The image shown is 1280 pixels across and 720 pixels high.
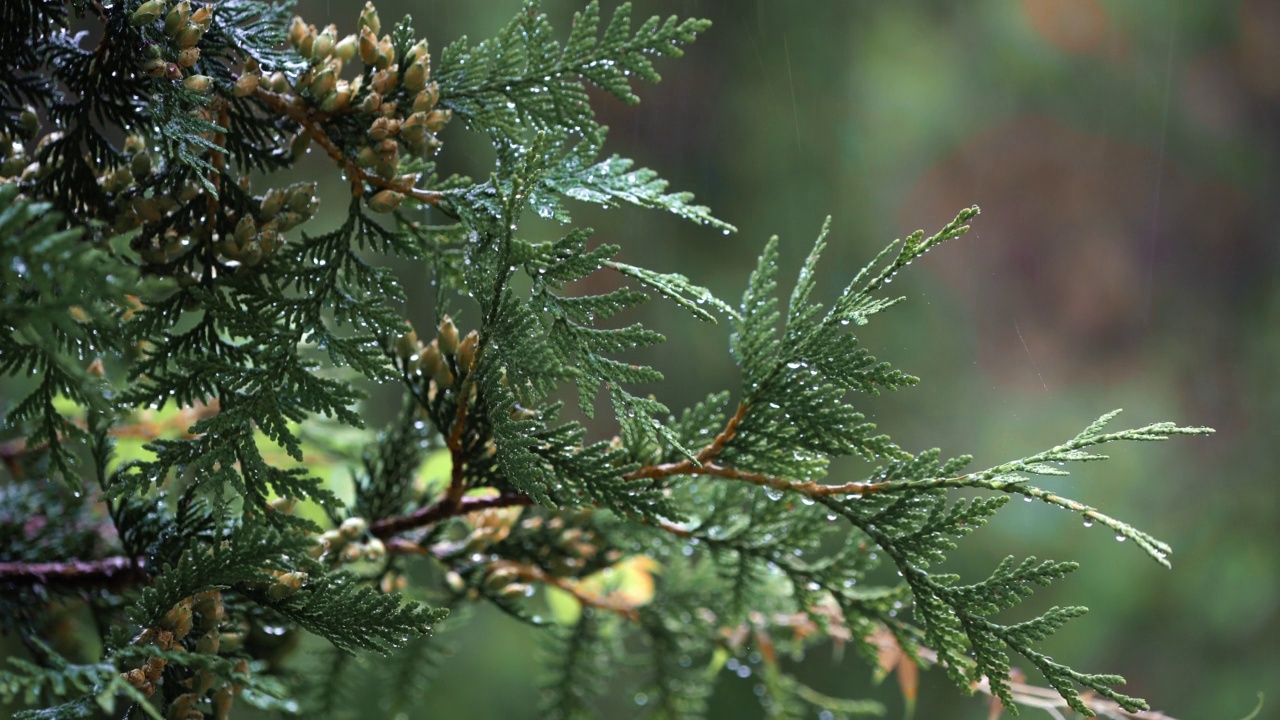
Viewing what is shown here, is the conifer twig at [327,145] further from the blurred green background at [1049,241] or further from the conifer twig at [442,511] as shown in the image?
the blurred green background at [1049,241]

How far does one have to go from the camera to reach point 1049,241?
1.63 meters

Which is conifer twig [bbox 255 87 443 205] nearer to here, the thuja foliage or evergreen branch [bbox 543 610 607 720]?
the thuja foliage

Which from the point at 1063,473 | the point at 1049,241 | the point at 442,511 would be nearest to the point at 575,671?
the point at 442,511

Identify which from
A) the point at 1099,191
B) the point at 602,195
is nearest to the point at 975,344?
the point at 1099,191

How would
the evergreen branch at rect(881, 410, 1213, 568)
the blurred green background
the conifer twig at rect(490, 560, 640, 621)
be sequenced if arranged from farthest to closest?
the blurred green background
the conifer twig at rect(490, 560, 640, 621)
the evergreen branch at rect(881, 410, 1213, 568)

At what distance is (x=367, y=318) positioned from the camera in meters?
0.34

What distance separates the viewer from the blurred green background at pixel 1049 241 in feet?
4.94

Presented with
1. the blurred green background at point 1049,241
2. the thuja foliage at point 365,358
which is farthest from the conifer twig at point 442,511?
the blurred green background at point 1049,241

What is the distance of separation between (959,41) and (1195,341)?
0.65 metres

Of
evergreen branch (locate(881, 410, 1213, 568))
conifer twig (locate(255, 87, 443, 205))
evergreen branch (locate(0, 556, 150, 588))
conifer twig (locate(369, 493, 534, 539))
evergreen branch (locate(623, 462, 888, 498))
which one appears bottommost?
evergreen branch (locate(0, 556, 150, 588))

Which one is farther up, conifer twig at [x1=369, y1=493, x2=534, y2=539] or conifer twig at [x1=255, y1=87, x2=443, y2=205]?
conifer twig at [x1=255, y1=87, x2=443, y2=205]

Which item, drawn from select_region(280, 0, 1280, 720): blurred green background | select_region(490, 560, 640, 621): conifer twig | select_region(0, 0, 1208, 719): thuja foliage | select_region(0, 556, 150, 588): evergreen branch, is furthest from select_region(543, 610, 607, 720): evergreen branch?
select_region(280, 0, 1280, 720): blurred green background

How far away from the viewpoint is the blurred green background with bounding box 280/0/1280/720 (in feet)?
4.94

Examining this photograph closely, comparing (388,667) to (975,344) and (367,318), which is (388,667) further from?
(975,344)
